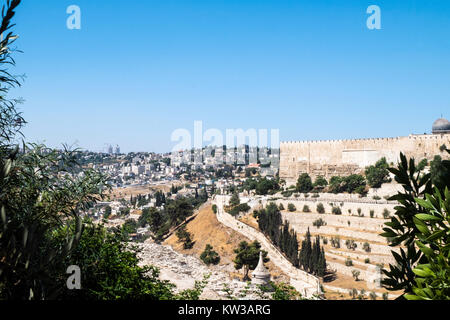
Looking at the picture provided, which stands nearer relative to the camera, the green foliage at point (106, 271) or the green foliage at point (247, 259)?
the green foliage at point (106, 271)

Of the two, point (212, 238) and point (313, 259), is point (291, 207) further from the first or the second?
A: point (313, 259)

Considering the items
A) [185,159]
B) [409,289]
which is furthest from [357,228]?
[185,159]

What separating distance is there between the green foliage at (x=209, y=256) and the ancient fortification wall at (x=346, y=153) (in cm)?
1158

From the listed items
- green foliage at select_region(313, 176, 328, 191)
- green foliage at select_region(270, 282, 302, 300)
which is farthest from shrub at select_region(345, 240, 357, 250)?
green foliage at select_region(270, 282, 302, 300)

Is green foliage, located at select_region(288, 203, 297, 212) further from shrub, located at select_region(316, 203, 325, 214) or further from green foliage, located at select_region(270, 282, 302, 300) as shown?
green foliage, located at select_region(270, 282, 302, 300)

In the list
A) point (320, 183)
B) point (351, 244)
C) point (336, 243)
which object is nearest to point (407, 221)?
point (351, 244)

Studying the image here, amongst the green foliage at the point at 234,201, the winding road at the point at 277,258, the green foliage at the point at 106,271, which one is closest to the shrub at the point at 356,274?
the winding road at the point at 277,258

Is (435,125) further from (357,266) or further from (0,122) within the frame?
(0,122)

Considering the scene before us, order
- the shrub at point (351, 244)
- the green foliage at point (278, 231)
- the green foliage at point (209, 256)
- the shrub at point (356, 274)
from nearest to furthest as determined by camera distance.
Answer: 1. the shrub at point (356, 274)
2. the shrub at point (351, 244)
3. the green foliage at point (278, 231)
4. the green foliage at point (209, 256)

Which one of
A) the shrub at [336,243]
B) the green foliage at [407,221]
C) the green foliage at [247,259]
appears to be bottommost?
the green foliage at [247,259]

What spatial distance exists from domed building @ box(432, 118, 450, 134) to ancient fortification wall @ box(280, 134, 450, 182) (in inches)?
52.4

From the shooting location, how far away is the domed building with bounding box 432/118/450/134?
2602 centimetres

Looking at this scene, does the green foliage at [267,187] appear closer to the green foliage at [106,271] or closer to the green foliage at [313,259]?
the green foliage at [313,259]

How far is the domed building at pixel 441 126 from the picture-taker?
2602 cm
